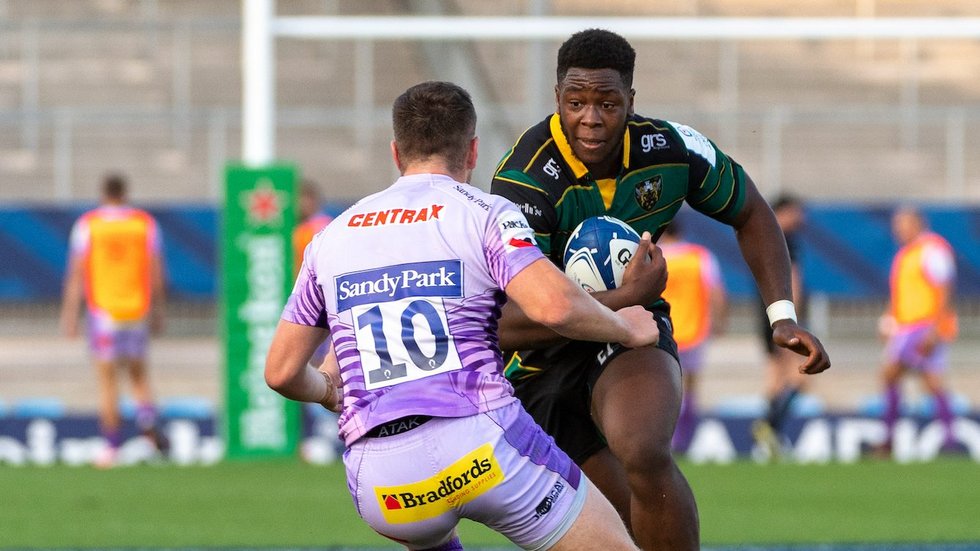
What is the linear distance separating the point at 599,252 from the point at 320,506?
548cm

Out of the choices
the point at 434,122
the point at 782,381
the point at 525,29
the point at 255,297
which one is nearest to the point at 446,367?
the point at 434,122

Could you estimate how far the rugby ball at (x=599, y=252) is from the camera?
17.9 feet

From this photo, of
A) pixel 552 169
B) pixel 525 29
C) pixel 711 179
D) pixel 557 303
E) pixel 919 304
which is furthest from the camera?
pixel 919 304

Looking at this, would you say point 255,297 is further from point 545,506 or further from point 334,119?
point 545,506

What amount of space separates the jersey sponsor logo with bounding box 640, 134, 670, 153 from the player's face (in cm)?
19

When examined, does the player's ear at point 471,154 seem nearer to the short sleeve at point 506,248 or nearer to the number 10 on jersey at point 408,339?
the short sleeve at point 506,248

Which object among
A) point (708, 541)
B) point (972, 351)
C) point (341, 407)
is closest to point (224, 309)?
point (708, 541)

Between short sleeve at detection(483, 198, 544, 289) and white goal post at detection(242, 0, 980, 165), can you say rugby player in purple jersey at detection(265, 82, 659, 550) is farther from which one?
white goal post at detection(242, 0, 980, 165)

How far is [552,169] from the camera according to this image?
561 centimetres

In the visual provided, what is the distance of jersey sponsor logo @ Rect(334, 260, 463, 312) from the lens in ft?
14.4

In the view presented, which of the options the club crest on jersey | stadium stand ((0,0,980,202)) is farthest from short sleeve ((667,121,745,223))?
stadium stand ((0,0,980,202))

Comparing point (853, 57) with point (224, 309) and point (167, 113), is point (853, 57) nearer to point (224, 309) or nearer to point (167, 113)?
point (167, 113)

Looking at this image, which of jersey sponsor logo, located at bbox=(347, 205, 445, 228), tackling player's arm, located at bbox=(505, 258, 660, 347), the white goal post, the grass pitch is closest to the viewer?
tackling player's arm, located at bbox=(505, 258, 660, 347)

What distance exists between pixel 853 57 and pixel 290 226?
10.3 m
